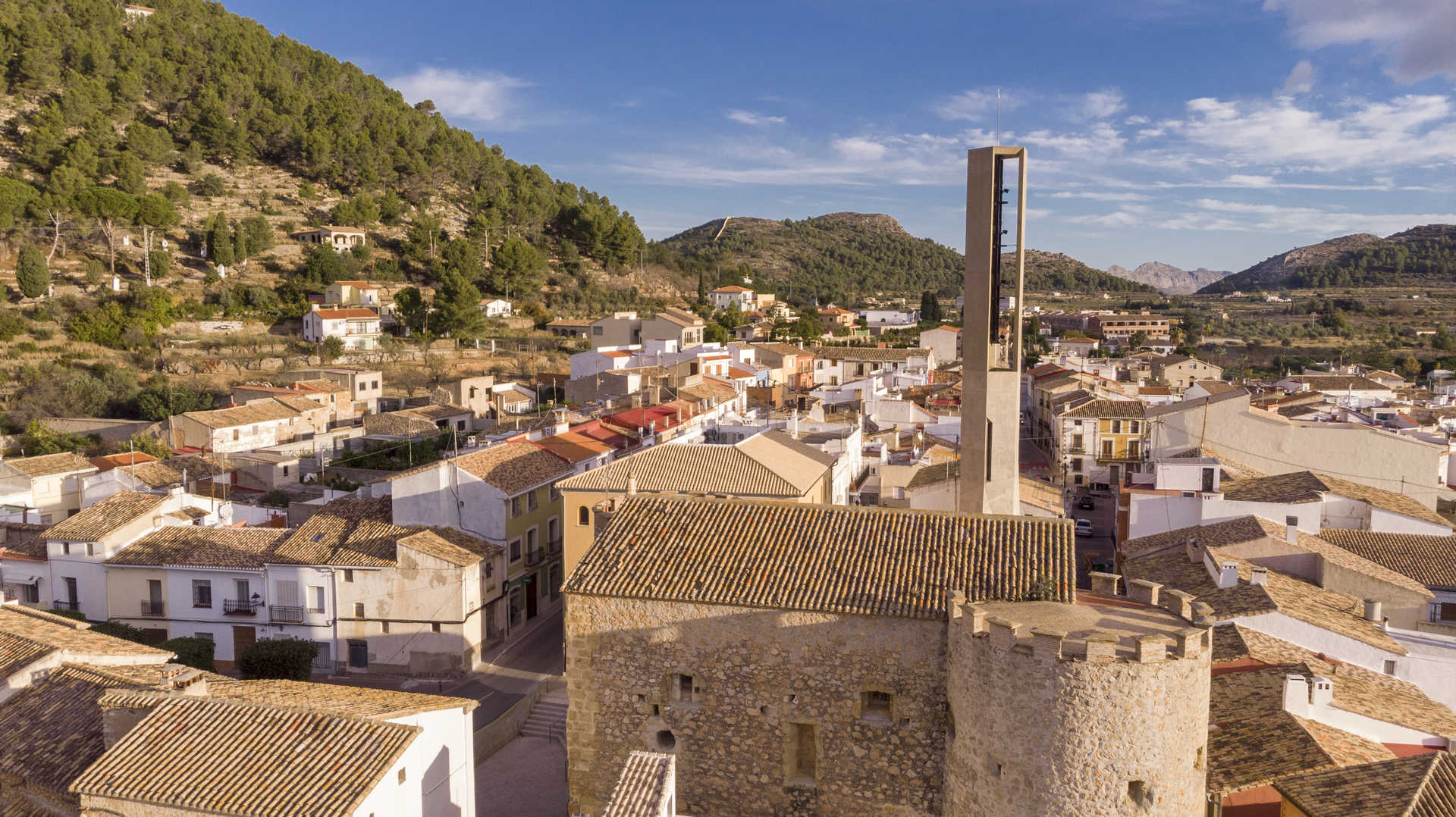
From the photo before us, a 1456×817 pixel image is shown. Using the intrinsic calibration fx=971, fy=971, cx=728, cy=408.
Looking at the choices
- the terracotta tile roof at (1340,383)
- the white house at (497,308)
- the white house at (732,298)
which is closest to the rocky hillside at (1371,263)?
the terracotta tile roof at (1340,383)

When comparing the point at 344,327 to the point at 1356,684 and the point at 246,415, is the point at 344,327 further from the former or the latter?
the point at 1356,684

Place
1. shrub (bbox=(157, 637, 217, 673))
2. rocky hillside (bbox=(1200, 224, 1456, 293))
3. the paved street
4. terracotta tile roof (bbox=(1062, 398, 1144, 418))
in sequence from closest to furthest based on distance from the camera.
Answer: shrub (bbox=(157, 637, 217, 673)) < the paved street < terracotta tile roof (bbox=(1062, 398, 1144, 418)) < rocky hillside (bbox=(1200, 224, 1456, 293))

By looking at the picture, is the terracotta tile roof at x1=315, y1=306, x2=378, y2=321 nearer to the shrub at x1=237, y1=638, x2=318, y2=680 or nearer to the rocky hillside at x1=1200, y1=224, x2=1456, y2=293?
the shrub at x1=237, y1=638, x2=318, y2=680

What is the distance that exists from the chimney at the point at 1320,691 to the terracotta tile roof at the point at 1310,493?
10371mm

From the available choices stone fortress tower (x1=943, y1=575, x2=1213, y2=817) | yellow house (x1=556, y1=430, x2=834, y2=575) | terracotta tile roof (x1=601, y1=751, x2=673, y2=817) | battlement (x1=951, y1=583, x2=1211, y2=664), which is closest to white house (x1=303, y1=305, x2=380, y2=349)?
yellow house (x1=556, y1=430, x2=834, y2=575)

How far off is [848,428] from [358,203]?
57.1 metres

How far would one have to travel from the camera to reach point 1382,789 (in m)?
11.0

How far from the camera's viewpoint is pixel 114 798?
412 inches

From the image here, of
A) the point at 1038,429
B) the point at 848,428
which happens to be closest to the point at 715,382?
the point at 848,428

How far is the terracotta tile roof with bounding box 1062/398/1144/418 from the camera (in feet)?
135

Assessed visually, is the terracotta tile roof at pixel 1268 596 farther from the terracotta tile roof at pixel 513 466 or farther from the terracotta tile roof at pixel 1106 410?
the terracotta tile roof at pixel 1106 410

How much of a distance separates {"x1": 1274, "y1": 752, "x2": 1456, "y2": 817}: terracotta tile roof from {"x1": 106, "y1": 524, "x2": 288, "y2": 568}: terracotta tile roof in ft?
66.9

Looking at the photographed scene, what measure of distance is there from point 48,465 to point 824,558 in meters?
30.8

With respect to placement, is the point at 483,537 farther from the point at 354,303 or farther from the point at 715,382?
the point at 354,303
